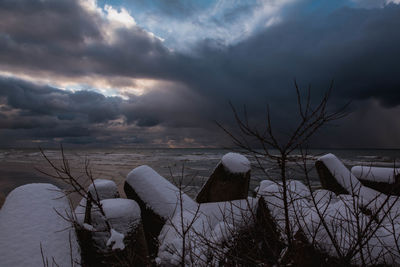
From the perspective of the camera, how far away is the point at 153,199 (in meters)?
3.14

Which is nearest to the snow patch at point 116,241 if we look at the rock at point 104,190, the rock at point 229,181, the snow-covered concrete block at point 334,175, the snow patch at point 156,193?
the snow patch at point 156,193

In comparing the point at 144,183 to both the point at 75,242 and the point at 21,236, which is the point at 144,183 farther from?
the point at 21,236

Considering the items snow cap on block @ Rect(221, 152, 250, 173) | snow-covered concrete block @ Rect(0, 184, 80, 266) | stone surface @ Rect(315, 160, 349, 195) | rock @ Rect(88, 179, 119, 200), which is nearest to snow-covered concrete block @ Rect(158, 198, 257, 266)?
snow cap on block @ Rect(221, 152, 250, 173)

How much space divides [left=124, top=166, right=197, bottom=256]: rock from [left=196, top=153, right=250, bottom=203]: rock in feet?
1.63

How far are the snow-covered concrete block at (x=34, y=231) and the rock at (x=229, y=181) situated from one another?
2.00 metres

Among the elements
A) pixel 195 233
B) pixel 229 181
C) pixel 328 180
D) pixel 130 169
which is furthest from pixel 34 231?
pixel 130 169

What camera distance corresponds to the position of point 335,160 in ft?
14.8

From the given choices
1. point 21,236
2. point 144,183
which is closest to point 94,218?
point 21,236

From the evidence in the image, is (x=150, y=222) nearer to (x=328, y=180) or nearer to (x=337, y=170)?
(x=328, y=180)

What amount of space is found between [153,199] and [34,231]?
4.37ft

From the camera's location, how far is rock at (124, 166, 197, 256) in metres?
3.03

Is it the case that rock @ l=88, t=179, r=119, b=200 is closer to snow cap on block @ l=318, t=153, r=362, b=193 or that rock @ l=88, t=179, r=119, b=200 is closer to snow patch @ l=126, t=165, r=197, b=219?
snow patch @ l=126, t=165, r=197, b=219

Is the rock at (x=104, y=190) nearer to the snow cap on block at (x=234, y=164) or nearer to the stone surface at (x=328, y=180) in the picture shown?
the snow cap on block at (x=234, y=164)

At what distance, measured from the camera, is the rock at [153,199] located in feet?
9.93
